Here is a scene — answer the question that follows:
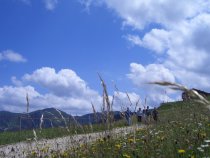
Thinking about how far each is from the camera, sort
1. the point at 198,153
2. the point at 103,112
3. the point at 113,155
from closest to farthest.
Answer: the point at 103,112, the point at 198,153, the point at 113,155

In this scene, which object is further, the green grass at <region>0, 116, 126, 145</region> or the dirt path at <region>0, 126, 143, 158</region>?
the dirt path at <region>0, 126, 143, 158</region>

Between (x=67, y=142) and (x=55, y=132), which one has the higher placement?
(x=55, y=132)

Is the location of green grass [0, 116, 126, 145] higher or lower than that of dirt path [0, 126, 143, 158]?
higher

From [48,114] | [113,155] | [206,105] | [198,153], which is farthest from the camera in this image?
[113,155]

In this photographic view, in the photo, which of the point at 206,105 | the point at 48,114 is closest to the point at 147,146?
the point at 48,114

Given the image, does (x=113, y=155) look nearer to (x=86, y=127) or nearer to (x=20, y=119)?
(x=86, y=127)

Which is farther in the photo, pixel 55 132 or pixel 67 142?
pixel 55 132

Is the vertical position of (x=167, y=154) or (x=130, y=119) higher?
(x=130, y=119)

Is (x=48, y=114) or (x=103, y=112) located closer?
(x=103, y=112)

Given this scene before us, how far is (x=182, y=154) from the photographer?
550 centimetres

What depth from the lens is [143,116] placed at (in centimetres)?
534

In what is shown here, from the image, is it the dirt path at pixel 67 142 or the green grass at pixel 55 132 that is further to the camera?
the dirt path at pixel 67 142

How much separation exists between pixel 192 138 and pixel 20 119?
9.51 ft

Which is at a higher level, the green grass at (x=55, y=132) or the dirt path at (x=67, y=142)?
the green grass at (x=55, y=132)
